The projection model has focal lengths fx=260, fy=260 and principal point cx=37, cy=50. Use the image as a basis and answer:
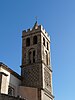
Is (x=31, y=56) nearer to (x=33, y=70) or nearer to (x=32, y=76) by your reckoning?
(x=33, y=70)

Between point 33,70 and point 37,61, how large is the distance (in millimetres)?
1202

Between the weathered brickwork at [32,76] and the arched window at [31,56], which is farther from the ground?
the arched window at [31,56]

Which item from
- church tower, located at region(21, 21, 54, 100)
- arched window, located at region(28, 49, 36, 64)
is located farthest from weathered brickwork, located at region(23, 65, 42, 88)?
arched window, located at region(28, 49, 36, 64)

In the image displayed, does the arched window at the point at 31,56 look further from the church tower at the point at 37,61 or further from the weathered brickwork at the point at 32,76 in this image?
the weathered brickwork at the point at 32,76

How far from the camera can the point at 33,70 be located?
29.5m

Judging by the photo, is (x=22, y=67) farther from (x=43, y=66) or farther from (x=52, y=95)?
(x=52, y=95)

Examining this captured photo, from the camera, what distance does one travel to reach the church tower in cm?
2846

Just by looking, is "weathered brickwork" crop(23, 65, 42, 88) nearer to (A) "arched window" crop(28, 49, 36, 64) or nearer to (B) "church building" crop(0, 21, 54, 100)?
(B) "church building" crop(0, 21, 54, 100)

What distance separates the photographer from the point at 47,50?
33.0m

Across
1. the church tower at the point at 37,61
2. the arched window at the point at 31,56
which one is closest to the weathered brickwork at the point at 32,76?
the church tower at the point at 37,61

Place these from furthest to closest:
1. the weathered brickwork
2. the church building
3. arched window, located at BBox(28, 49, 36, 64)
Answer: arched window, located at BBox(28, 49, 36, 64)
the weathered brickwork
the church building

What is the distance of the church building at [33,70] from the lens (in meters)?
26.7

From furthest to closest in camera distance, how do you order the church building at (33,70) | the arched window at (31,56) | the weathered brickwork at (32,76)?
the arched window at (31,56), the weathered brickwork at (32,76), the church building at (33,70)

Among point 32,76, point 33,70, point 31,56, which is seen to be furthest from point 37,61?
point 32,76
